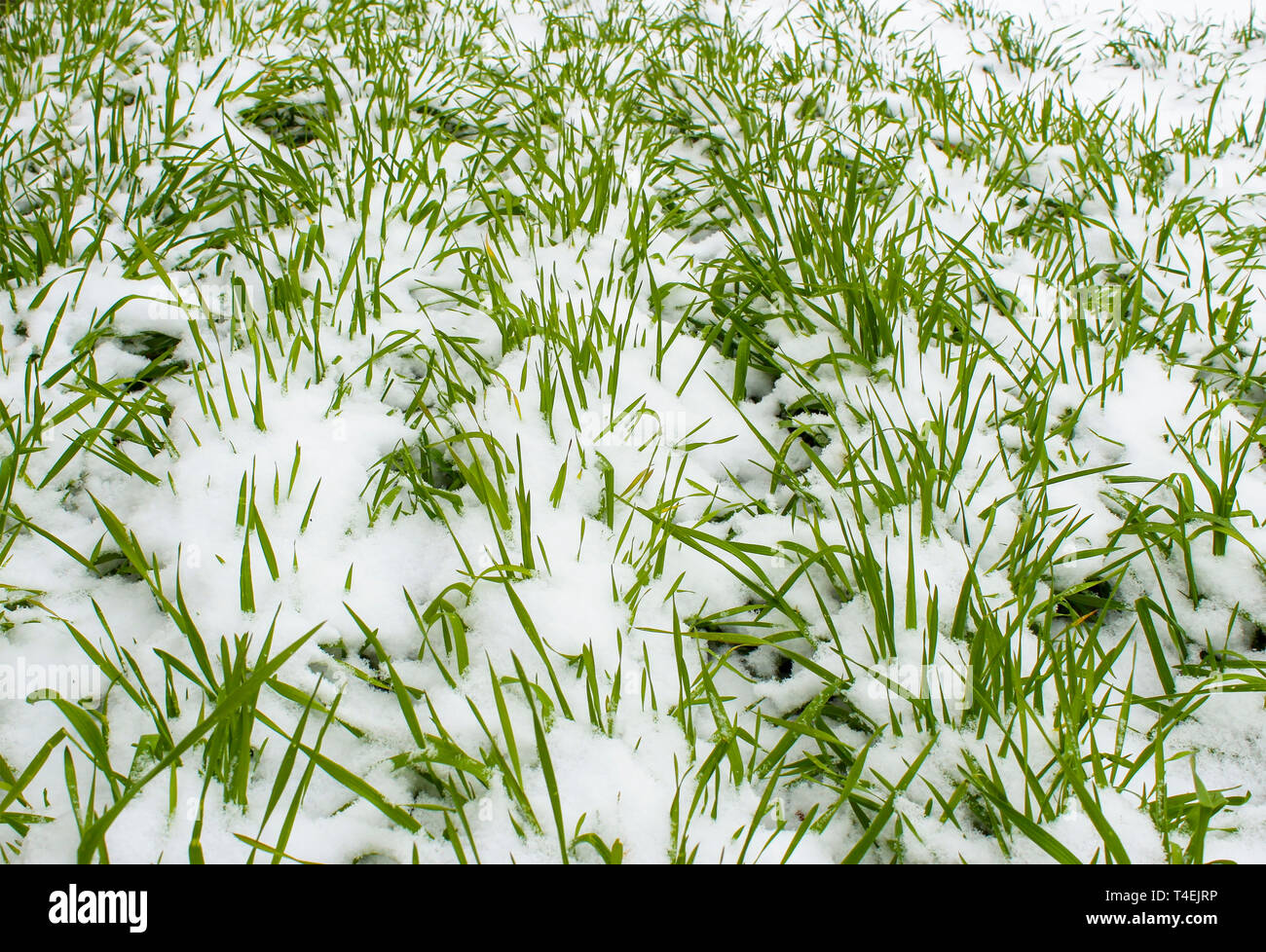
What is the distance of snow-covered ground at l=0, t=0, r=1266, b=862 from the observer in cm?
105

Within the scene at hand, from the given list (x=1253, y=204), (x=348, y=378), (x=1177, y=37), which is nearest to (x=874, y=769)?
A: (x=348, y=378)

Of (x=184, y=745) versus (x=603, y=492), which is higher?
(x=603, y=492)

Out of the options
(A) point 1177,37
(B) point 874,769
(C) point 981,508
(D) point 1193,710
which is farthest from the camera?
(A) point 1177,37

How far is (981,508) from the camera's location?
1457mm

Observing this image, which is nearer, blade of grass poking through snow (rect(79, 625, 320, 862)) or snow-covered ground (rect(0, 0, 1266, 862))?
blade of grass poking through snow (rect(79, 625, 320, 862))

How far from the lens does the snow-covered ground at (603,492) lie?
1048mm

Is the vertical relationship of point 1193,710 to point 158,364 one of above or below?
below

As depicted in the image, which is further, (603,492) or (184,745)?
(603,492)

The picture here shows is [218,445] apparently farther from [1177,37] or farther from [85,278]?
[1177,37]

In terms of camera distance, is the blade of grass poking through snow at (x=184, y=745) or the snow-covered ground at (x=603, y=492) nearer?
the blade of grass poking through snow at (x=184, y=745)

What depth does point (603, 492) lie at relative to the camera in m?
1.49

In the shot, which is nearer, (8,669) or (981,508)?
(8,669)
